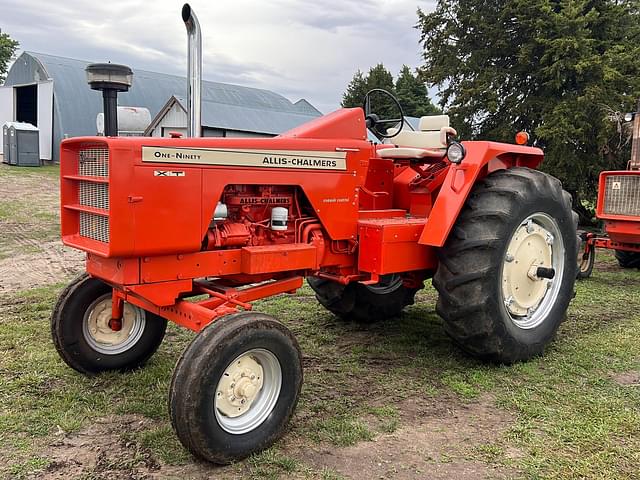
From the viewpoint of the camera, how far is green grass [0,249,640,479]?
308 centimetres

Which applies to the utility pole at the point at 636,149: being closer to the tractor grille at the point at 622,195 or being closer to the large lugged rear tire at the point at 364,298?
the tractor grille at the point at 622,195

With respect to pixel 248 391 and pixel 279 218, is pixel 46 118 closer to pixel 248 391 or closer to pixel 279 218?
pixel 279 218

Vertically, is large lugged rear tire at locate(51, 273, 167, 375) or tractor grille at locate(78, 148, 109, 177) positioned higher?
tractor grille at locate(78, 148, 109, 177)

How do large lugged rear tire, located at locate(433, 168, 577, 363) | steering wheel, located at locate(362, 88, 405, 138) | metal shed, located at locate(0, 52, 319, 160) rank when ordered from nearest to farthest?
1. large lugged rear tire, located at locate(433, 168, 577, 363)
2. steering wheel, located at locate(362, 88, 405, 138)
3. metal shed, located at locate(0, 52, 319, 160)

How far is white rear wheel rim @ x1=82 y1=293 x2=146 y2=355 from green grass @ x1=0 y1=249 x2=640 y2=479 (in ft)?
0.64

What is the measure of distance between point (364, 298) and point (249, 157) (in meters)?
2.17

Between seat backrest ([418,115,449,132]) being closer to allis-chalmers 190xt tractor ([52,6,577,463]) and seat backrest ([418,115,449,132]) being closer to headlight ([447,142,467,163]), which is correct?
allis-chalmers 190xt tractor ([52,6,577,463])

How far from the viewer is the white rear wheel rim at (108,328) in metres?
4.02

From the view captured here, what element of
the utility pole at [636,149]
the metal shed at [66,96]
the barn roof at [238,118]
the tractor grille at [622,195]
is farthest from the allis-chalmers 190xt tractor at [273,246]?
the metal shed at [66,96]

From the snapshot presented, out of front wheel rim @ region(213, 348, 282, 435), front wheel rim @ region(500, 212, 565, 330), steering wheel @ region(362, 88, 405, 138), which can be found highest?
steering wheel @ region(362, 88, 405, 138)

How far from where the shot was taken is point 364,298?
5270 millimetres

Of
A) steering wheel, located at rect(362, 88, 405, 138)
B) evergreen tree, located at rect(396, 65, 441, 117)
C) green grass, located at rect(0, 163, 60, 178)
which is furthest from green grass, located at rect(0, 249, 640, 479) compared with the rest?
evergreen tree, located at rect(396, 65, 441, 117)

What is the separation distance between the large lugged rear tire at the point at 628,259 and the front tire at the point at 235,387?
701 cm

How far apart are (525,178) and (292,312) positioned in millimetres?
2507
